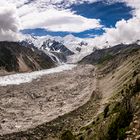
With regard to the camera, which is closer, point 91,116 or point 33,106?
point 91,116

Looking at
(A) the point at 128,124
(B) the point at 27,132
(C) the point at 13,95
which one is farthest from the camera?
(C) the point at 13,95

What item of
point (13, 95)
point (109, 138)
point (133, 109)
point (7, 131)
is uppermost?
point (133, 109)

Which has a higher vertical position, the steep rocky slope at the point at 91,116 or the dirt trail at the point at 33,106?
the steep rocky slope at the point at 91,116

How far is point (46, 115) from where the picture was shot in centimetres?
10162

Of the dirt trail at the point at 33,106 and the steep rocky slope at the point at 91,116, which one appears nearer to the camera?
the steep rocky slope at the point at 91,116

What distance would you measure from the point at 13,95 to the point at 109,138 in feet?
346

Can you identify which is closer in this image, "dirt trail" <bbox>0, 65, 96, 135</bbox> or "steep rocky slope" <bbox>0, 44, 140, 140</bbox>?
"steep rocky slope" <bbox>0, 44, 140, 140</bbox>

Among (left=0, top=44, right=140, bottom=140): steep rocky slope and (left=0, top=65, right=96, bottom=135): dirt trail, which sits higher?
(left=0, top=44, right=140, bottom=140): steep rocky slope

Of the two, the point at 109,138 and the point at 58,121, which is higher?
the point at 109,138

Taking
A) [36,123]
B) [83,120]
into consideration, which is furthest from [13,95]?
[83,120]

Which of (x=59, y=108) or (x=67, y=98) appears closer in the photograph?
(x=59, y=108)

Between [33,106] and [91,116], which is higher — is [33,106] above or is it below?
below

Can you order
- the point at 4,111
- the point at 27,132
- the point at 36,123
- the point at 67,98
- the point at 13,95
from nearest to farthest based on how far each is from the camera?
the point at 27,132, the point at 36,123, the point at 4,111, the point at 67,98, the point at 13,95

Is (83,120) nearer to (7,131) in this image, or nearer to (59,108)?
(7,131)
